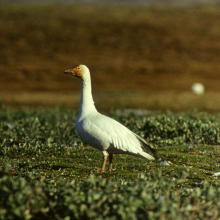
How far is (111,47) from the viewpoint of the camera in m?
59.6

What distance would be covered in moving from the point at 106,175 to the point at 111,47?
52200 mm

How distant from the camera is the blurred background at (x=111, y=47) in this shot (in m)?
49.0

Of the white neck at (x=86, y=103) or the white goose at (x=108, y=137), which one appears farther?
the white neck at (x=86, y=103)

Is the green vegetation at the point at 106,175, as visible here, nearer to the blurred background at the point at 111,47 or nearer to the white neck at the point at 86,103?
the white neck at the point at 86,103

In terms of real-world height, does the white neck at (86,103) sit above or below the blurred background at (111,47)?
below

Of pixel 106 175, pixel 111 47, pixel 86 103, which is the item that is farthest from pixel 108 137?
pixel 111 47

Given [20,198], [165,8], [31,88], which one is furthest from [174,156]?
[165,8]

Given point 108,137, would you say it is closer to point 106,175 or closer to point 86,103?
point 106,175

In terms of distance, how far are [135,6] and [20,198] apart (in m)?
72.5

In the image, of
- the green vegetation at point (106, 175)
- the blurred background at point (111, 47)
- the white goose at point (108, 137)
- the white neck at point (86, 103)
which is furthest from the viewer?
the blurred background at point (111, 47)

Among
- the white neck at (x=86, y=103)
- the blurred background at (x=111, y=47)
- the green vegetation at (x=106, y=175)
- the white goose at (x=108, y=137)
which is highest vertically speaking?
the blurred background at (x=111, y=47)

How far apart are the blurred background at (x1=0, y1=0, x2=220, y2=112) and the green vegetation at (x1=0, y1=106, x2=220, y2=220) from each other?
97.1ft

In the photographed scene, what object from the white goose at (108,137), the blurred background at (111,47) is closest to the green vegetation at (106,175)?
the white goose at (108,137)

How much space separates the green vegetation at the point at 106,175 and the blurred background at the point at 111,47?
1165 inches
